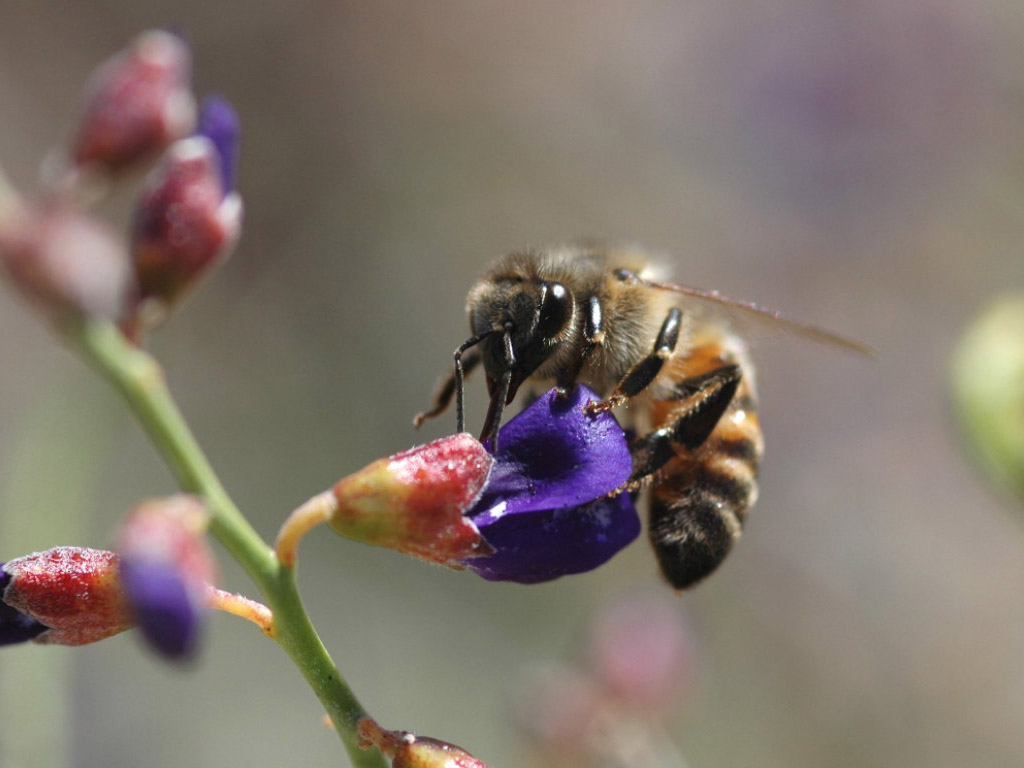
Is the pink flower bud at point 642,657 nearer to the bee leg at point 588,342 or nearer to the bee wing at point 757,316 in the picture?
the bee wing at point 757,316

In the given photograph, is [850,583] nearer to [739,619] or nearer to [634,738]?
[739,619]

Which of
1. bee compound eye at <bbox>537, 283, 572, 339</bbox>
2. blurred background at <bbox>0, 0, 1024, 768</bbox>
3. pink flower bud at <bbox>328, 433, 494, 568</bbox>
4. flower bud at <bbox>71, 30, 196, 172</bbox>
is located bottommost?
pink flower bud at <bbox>328, 433, 494, 568</bbox>

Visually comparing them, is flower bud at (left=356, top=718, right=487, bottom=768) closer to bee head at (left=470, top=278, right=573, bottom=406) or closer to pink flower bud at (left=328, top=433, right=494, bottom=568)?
pink flower bud at (left=328, top=433, right=494, bottom=568)

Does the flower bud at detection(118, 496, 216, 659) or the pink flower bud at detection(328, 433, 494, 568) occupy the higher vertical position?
the pink flower bud at detection(328, 433, 494, 568)

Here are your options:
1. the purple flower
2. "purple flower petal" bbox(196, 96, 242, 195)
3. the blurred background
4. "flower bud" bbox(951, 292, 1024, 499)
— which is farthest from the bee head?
the blurred background

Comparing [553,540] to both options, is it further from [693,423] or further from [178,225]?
[178,225]
